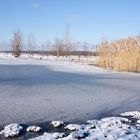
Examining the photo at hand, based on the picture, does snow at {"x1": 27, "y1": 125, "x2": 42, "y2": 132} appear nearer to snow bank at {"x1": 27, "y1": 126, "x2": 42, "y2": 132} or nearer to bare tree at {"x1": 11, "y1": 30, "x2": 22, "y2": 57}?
snow bank at {"x1": 27, "y1": 126, "x2": 42, "y2": 132}

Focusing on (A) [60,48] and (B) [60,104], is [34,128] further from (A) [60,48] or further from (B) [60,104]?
(A) [60,48]

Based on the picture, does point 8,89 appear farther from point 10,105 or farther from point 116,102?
point 116,102

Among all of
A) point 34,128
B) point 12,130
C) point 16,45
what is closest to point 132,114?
point 34,128

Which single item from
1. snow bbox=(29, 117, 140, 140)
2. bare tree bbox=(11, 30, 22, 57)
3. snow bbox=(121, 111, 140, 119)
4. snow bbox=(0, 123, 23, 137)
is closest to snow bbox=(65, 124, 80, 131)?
snow bbox=(29, 117, 140, 140)

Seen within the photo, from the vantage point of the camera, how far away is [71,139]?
18.4 feet

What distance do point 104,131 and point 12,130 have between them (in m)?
1.65

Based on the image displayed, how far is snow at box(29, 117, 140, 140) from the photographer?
575 cm

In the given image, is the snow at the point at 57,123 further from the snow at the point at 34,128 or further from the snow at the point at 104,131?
the snow at the point at 34,128

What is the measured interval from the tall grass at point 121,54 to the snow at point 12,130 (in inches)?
615

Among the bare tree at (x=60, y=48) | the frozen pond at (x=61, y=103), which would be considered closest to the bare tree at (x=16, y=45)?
the bare tree at (x=60, y=48)

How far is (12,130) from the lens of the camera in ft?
19.9

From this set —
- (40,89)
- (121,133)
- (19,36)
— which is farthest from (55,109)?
(19,36)

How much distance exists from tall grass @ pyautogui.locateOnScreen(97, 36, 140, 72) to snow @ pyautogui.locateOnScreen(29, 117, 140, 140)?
14.5 meters

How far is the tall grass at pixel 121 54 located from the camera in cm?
2134
